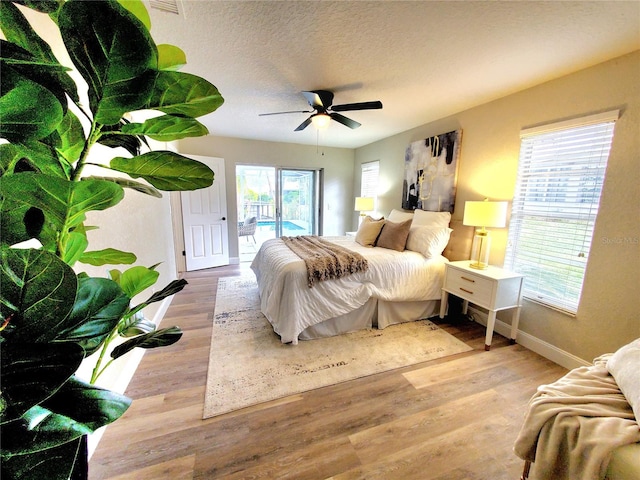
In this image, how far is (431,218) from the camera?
3133 millimetres

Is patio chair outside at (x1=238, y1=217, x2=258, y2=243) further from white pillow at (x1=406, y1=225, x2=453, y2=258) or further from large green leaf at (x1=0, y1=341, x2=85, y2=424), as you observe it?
large green leaf at (x1=0, y1=341, x2=85, y2=424)

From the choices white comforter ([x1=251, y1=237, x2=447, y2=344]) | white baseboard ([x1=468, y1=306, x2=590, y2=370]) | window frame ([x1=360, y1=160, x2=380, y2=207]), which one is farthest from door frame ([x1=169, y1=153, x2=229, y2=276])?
white baseboard ([x1=468, y1=306, x2=590, y2=370])

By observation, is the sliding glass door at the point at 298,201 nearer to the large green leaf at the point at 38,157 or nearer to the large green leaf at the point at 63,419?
the large green leaf at the point at 38,157

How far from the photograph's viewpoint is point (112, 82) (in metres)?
0.41

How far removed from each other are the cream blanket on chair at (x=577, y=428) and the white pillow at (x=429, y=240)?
5.69ft

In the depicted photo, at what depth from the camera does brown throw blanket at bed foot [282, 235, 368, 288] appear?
2.26m

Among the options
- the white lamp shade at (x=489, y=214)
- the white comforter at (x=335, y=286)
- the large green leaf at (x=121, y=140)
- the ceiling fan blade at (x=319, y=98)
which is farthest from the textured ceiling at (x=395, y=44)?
the white comforter at (x=335, y=286)

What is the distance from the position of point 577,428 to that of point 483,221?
69.5 inches

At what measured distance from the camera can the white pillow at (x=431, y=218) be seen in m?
3.01

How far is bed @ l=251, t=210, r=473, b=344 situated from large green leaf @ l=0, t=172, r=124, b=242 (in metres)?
1.82

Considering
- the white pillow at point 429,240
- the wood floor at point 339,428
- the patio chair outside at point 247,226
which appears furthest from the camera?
the patio chair outside at point 247,226

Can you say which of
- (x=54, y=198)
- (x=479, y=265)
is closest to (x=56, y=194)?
(x=54, y=198)

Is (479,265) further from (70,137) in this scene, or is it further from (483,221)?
(70,137)

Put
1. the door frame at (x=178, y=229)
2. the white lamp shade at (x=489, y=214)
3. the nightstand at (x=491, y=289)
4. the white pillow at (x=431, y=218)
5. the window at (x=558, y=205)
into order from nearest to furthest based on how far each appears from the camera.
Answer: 1. the window at (x=558, y=205)
2. the nightstand at (x=491, y=289)
3. the white lamp shade at (x=489, y=214)
4. the white pillow at (x=431, y=218)
5. the door frame at (x=178, y=229)
